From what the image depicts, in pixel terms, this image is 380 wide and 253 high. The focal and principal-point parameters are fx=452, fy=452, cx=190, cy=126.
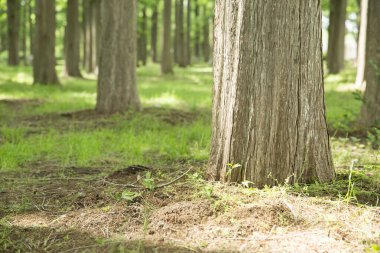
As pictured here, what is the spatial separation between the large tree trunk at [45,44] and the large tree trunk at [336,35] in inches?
423

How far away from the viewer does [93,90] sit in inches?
563

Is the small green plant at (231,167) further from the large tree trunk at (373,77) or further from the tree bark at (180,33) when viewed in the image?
the tree bark at (180,33)

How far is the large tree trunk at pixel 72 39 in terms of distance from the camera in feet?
58.1

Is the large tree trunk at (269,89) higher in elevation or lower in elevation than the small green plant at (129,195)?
higher

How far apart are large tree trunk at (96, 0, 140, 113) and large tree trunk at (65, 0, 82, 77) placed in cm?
914

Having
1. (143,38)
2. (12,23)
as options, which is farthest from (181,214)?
(143,38)

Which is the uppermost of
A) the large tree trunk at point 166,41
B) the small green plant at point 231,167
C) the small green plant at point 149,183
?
the large tree trunk at point 166,41

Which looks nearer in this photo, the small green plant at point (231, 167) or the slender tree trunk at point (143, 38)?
the small green plant at point (231, 167)

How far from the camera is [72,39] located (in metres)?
18.0

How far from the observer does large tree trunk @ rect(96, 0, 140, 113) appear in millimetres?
9062

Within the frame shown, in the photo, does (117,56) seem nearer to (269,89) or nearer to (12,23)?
(269,89)

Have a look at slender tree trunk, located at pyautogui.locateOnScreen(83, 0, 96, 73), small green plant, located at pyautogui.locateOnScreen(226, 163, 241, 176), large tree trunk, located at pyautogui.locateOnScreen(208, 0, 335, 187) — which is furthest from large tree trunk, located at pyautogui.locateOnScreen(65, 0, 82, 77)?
small green plant, located at pyautogui.locateOnScreen(226, 163, 241, 176)

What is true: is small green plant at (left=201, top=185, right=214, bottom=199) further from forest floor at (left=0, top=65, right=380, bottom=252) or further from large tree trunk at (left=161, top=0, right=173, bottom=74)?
A: large tree trunk at (left=161, top=0, right=173, bottom=74)

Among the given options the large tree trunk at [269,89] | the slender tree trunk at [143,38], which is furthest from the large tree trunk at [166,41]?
the large tree trunk at [269,89]
